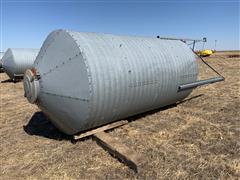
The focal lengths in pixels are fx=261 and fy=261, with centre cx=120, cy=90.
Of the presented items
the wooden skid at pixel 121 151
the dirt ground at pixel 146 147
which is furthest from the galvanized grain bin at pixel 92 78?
the dirt ground at pixel 146 147

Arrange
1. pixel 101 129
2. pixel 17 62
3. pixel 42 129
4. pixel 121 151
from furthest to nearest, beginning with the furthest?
1. pixel 17 62
2. pixel 42 129
3. pixel 101 129
4. pixel 121 151

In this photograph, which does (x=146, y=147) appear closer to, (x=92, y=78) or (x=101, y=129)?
(x=101, y=129)

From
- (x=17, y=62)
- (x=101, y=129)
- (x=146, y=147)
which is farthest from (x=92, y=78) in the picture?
(x=17, y=62)

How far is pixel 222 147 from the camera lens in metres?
5.50

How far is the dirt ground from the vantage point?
4.70m

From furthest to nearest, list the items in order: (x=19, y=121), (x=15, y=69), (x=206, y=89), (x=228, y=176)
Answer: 1. (x=15, y=69)
2. (x=206, y=89)
3. (x=19, y=121)
4. (x=228, y=176)

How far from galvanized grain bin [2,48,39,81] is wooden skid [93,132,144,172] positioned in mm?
13879

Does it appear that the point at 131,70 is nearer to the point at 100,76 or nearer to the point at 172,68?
the point at 100,76

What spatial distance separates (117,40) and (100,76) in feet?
4.71

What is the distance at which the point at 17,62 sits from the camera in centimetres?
1797

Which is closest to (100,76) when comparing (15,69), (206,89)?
(206,89)

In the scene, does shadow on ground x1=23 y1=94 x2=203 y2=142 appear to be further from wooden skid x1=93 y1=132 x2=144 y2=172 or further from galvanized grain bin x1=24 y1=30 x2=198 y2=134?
wooden skid x1=93 y1=132 x2=144 y2=172

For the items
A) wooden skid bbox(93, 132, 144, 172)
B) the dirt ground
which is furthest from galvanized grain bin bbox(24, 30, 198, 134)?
the dirt ground

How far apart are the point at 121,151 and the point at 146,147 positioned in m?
0.75
